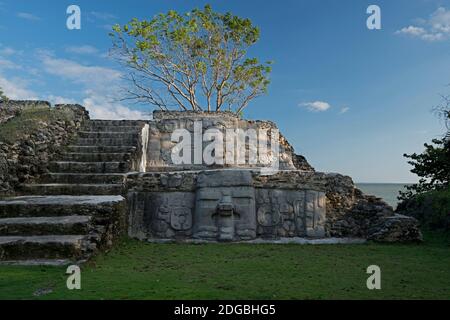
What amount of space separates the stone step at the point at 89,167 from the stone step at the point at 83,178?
1.00ft

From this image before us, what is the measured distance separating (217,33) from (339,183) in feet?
43.6

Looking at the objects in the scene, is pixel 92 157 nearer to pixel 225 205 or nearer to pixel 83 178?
pixel 83 178

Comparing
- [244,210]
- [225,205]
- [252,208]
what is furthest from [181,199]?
[252,208]

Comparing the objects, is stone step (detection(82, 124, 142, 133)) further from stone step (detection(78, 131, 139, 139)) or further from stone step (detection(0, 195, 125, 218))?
stone step (detection(0, 195, 125, 218))

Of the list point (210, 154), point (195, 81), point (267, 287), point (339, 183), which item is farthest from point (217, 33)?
point (267, 287)

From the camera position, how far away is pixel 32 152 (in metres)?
8.38

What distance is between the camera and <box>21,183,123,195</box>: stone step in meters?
7.84

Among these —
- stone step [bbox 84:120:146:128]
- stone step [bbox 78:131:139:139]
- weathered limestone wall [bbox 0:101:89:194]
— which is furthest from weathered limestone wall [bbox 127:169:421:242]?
stone step [bbox 84:120:146:128]

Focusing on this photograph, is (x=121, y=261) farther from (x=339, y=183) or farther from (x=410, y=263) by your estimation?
(x=339, y=183)

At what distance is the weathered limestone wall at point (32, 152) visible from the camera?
786 centimetres

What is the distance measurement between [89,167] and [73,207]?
82.2 inches

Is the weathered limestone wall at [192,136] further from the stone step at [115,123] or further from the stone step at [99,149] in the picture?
the stone step at [99,149]

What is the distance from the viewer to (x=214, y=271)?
5367 millimetres

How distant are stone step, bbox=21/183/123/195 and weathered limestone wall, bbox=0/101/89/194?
28cm
